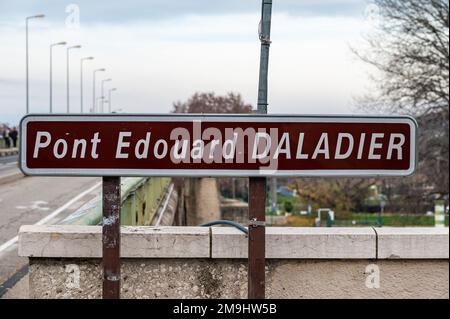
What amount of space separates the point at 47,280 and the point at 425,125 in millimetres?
24830

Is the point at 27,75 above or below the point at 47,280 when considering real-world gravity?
above

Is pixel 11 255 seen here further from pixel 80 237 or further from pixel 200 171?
pixel 200 171

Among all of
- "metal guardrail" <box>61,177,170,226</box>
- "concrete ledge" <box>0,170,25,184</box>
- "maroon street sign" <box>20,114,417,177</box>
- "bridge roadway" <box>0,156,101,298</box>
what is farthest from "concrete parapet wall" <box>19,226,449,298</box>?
"concrete ledge" <box>0,170,25,184</box>

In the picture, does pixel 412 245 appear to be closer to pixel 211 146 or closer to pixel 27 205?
pixel 211 146

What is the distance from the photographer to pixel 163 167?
3674 mm

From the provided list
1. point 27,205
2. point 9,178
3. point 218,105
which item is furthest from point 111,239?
point 218,105

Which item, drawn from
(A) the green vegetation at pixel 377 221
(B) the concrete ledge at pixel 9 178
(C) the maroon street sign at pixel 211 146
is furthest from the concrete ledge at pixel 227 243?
(A) the green vegetation at pixel 377 221

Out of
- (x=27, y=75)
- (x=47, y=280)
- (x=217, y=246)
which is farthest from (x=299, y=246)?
(x=27, y=75)

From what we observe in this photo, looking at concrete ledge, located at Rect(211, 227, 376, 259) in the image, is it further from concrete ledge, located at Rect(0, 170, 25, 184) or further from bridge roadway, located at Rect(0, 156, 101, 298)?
concrete ledge, located at Rect(0, 170, 25, 184)

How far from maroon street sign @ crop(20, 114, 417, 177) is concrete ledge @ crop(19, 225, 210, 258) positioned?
0.95 m

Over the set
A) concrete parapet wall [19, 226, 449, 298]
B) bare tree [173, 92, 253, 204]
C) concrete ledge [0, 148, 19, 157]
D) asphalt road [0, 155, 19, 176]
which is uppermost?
bare tree [173, 92, 253, 204]

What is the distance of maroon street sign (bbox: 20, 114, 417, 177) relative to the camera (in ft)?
12.0

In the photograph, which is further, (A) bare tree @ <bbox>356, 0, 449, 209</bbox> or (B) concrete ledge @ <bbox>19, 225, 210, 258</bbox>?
(A) bare tree @ <bbox>356, 0, 449, 209</bbox>

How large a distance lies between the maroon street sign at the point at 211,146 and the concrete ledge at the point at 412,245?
3.45 feet
